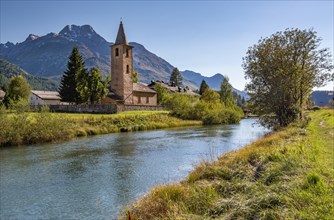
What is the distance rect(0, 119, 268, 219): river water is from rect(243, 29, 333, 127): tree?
27.4 feet

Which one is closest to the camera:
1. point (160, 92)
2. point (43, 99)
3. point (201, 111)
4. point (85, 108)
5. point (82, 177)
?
point (82, 177)

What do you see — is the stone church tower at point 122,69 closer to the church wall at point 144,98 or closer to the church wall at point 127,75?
the church wall at point 127,75

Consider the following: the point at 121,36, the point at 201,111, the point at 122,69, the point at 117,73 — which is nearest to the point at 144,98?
the point at 117,73

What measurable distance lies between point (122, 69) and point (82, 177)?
179 feet

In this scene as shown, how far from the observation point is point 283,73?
27438 millimetres

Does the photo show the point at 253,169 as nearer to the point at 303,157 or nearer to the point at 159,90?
the point at 303,157

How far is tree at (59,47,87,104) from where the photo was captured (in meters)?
55.3

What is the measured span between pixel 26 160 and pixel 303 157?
18362 mm

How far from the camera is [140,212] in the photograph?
25.6 feet

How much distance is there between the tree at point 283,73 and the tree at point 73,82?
35.1 m

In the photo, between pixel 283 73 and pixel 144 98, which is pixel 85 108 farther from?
pixel 283 73

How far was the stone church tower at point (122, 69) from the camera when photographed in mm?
69312

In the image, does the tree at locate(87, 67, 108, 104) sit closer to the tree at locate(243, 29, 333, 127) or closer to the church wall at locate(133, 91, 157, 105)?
the church wall at locate(133, 91, 157, 105)

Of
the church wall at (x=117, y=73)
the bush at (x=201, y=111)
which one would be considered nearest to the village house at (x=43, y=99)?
the church wall at (x=117, y=73)
